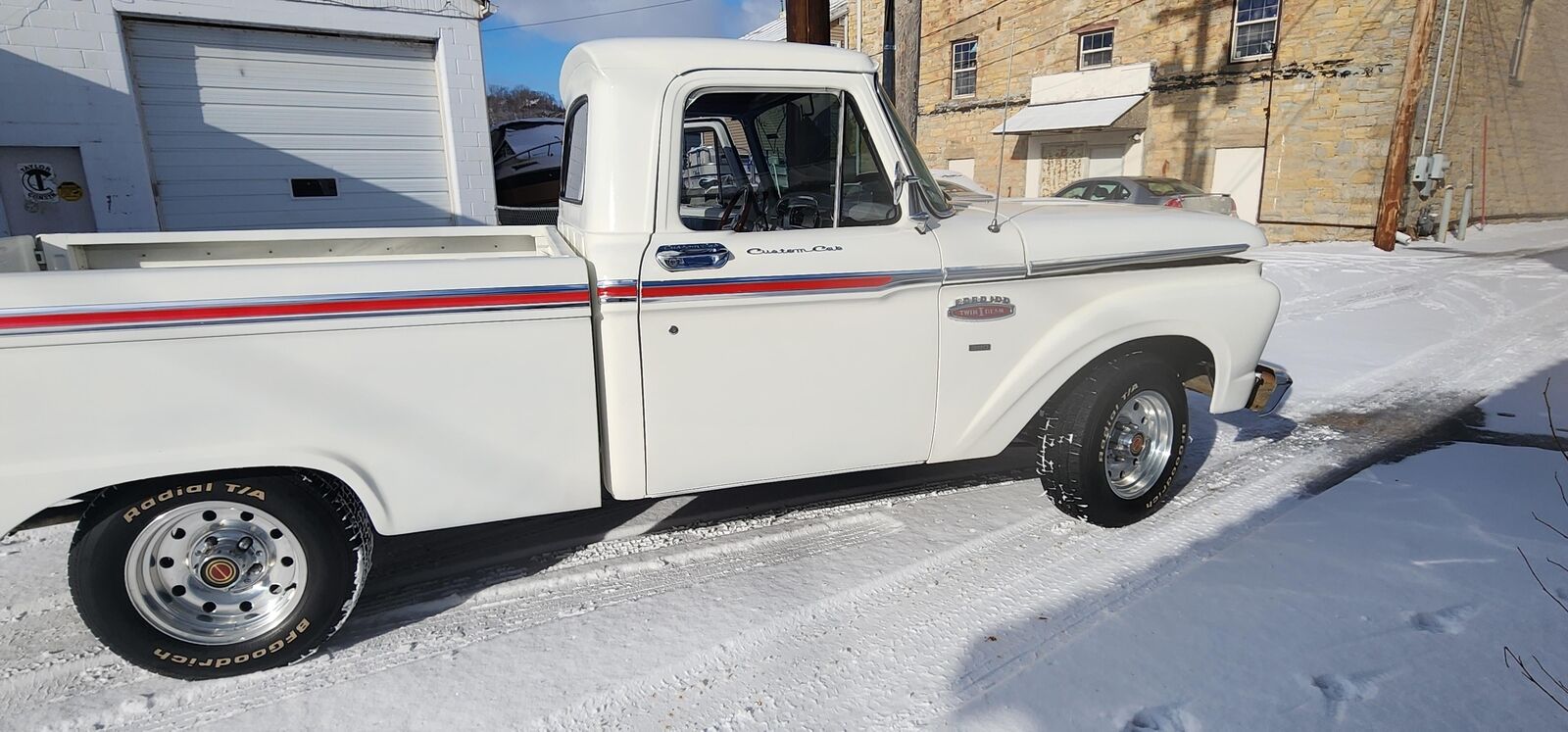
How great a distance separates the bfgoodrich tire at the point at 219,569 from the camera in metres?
2.55

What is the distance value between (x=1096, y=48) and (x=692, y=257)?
19524 millimetres

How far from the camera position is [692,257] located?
2.92m

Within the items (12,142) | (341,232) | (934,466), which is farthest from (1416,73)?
(12,142)

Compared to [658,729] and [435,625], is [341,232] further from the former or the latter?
[658,729]

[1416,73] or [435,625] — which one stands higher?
[1416,73]

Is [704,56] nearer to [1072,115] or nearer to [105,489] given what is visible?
[105,489]

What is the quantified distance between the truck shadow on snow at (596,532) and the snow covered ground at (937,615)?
0.05 feet

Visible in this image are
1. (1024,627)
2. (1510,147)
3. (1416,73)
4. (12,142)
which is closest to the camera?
(1024,627)

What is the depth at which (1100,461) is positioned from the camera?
12.1 ft

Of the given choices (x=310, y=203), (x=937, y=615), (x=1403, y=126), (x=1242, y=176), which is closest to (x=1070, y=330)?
(x=937, y=615)

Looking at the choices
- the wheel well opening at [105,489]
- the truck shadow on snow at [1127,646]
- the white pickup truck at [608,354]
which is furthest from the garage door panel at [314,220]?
the truck shadow on snow at [1127,646]

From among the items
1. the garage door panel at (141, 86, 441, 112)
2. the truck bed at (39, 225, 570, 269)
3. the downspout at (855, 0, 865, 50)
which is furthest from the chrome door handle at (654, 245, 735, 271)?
the downspout at (855, 0, 865, 50)

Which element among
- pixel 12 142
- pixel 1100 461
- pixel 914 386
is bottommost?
pixel 1100 461

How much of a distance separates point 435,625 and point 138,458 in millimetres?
1121
